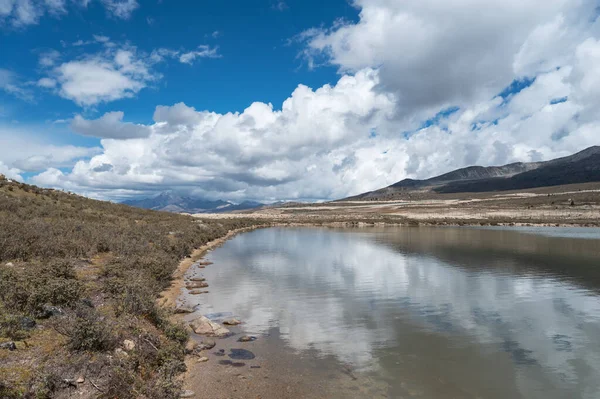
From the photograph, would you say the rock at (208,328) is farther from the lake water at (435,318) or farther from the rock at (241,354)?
the rock at (241,354)

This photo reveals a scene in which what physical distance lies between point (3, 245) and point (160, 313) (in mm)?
9971

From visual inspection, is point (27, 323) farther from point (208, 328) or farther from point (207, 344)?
point (208, 328)

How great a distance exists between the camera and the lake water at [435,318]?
37.7 ft

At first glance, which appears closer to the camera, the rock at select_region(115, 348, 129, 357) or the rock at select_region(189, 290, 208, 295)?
the rock at select_region(115, 348, 129, 357)

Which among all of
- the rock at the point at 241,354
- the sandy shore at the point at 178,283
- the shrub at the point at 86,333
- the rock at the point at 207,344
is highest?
the shrub at the point at 86,333

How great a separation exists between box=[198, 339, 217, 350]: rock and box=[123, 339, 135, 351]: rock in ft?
9.69

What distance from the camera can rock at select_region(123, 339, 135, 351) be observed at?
35.0 ft

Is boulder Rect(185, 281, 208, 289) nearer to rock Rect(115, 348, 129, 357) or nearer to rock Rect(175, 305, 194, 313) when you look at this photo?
rock Rect(175, 305, 194, 313)

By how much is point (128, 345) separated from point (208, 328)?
4614mm

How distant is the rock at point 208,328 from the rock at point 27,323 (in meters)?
5.89

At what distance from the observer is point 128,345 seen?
1081 centimetres

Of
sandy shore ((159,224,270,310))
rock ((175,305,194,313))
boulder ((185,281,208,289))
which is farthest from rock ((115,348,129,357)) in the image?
boulder ((185,281,208,289))

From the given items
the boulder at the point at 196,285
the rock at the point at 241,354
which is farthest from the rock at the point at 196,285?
the rock at the point at 241,354

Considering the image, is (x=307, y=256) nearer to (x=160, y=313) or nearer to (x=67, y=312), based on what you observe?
(x=160, y=313)
